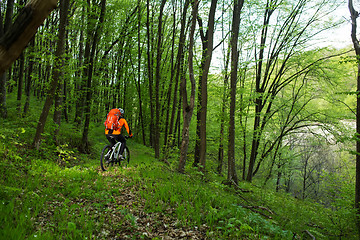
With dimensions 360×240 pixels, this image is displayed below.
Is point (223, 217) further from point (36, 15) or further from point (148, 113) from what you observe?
point (148, 113)

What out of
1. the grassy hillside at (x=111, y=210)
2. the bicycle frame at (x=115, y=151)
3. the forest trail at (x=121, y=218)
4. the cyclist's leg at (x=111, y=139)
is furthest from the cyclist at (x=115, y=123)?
the forest trail at (x=121, y=218)

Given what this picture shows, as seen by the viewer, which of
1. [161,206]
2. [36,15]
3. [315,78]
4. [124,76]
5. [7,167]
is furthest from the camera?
[124,76]

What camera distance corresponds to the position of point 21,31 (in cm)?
185

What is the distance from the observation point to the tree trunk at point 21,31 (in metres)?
1.81

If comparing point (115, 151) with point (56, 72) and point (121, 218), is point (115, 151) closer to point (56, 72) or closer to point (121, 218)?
point (56, 72)

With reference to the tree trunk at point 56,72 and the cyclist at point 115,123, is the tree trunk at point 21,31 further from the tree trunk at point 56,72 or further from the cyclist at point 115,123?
the cyclist at point 115,123

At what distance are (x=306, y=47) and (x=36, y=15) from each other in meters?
15.3

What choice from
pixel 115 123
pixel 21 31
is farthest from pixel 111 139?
pixel 21 31

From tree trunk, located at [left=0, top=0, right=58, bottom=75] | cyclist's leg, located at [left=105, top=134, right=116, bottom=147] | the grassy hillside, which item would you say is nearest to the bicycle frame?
cyclist's leg, located at [left=105, top=134, right=116, bottom=147]

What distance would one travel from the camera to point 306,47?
44.1 feet

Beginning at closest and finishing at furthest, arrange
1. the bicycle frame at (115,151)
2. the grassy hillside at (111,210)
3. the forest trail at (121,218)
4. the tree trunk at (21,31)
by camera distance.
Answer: the tree trunk at (21,31), the grassy hillside at (111,210), the forest trail at (121,218), the bicycle frame at (115,151)

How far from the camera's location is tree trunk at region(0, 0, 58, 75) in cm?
181

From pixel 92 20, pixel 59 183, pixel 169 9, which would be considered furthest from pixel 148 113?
pixel 59 183

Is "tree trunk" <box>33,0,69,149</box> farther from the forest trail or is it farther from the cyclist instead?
the forest trail
